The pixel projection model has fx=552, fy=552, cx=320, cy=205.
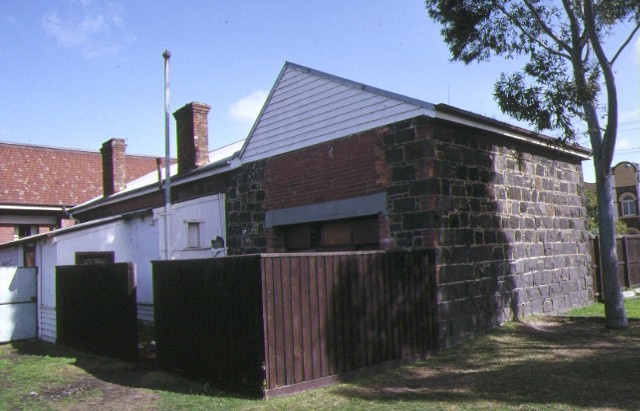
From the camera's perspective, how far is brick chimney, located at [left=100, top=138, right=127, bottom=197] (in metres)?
21.0

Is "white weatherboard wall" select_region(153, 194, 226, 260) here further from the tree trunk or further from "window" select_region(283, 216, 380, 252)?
the tree trunk

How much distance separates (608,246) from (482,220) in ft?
7.67

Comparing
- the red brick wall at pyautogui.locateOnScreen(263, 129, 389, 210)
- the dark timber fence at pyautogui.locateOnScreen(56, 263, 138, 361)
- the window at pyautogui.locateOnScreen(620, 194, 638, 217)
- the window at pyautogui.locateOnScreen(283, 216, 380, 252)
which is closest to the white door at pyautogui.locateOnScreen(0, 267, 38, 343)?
the dark timber fence at pyautogui.locateOnScreen(56, 263, 138, 361)

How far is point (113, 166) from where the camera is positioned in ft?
69.0

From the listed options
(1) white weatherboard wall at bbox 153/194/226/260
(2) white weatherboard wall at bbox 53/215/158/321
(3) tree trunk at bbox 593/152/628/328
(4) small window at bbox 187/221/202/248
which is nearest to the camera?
(3) tree trunk at bbox 593/152/628/328

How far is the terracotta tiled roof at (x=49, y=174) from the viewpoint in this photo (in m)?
23.0

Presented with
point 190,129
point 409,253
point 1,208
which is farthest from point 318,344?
point 1,208

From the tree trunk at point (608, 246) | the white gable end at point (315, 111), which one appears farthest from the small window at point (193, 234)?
the tree trunk at point (608, 246)

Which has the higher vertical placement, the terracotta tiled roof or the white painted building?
the terracotta tiled roof

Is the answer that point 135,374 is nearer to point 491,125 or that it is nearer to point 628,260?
point 491,125

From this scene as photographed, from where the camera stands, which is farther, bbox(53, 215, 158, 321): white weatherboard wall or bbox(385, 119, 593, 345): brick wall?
bbox(53, 215, 158, 321): white weatherboard wall

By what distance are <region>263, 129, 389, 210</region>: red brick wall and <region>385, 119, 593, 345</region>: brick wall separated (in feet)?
1.29

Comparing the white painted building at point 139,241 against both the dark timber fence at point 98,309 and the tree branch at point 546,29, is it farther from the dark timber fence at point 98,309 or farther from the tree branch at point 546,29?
the tree branch at point 546,29

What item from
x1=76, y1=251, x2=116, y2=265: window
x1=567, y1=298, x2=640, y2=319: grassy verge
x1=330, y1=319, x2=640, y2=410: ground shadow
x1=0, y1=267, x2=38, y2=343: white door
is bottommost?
x1=330, y1=319, x2=640, y2=410: ground shadow
